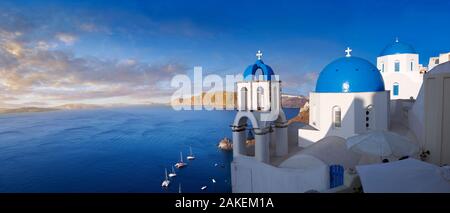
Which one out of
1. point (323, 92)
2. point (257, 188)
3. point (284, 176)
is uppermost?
point (323, 92)

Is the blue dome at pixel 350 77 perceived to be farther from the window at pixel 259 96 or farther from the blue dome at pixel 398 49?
the blue dome at pixel 398 49

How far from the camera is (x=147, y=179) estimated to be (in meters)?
37.4

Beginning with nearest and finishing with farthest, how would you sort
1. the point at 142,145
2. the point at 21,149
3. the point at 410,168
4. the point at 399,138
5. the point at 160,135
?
the point at 410,168, the point at 399,138, the point at 21,149, the point at 142,145, the point at 160,135

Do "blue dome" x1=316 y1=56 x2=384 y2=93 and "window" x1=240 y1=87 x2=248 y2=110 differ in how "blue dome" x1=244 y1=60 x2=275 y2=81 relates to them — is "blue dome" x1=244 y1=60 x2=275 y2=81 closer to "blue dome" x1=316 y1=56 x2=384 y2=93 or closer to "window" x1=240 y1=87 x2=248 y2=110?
"window" x1=240 y1=87 x2=248 y2=110

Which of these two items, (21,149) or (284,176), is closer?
(284,176)

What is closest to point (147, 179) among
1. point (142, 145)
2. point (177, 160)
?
point (177, 160)

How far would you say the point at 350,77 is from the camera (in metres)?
15.2

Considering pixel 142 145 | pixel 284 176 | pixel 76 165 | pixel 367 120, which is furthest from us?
pixel 142 145

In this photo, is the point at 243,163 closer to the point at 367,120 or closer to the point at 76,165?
the point at 367,120

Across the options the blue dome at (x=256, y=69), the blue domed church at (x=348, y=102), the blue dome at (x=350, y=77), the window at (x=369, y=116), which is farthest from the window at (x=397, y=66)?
the blue dome at (x=256, y=69)

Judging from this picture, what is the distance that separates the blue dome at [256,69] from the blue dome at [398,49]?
17567mm

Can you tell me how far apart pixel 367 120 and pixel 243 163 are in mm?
8089

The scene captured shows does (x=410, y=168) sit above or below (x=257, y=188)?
above

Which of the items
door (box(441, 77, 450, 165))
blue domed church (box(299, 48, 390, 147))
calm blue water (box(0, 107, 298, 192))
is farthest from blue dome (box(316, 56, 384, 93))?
calm blue water (box(0, 107, 298, 192))
